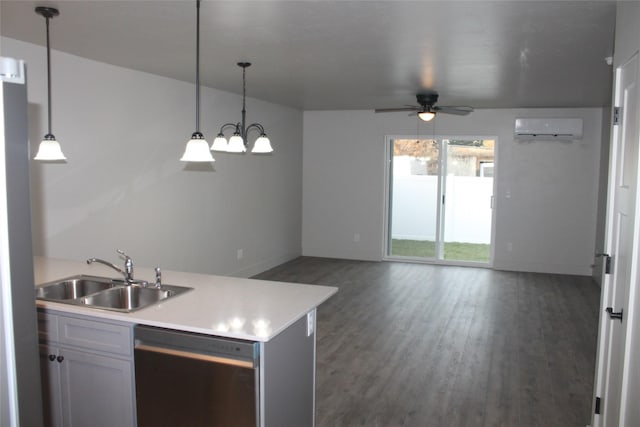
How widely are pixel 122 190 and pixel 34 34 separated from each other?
1619 millimetres

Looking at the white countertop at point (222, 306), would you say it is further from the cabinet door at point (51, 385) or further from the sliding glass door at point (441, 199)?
the sliding glass door at point (441, 199)

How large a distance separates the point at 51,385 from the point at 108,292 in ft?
1.82

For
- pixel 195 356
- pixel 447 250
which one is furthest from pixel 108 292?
pixel 447 250

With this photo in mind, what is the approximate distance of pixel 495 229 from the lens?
26.1 ft

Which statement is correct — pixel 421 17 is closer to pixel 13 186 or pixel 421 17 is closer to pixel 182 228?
pixel 13 186

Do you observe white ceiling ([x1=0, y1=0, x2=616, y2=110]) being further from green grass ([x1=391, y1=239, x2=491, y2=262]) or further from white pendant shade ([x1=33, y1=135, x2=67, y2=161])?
green grass ([x1=391, y1=239, x2=491, y2=262])

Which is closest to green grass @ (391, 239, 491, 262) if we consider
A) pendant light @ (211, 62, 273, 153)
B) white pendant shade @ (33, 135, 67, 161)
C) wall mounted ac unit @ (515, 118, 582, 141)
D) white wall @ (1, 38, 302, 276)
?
wall mounted ac unit @ (515, 118, 582, 141)

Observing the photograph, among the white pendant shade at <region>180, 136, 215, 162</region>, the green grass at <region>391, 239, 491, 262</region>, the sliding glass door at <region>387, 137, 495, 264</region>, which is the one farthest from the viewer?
the green grass at <region>391, 239, 491, 262</region>

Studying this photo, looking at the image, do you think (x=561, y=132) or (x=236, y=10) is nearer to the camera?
(x=236, y=10)

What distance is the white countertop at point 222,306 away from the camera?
2324mm

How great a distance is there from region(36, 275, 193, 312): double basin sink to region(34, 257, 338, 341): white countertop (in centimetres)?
9

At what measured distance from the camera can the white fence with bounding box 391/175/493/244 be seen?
26.5 feet

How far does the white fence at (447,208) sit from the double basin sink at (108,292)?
5.91 metres

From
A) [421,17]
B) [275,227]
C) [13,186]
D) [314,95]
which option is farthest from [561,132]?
[13,186]
